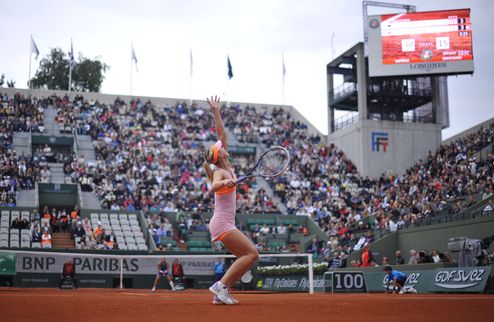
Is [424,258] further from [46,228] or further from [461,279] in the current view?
[46,228]

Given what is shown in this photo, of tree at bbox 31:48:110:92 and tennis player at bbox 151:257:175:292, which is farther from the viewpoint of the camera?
tree at bbox 31:48:110:92

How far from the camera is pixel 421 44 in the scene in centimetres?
→ 4150

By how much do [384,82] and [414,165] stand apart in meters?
6.86

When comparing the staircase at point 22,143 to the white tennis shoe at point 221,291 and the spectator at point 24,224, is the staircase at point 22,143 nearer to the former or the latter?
the spectator at point 24,224

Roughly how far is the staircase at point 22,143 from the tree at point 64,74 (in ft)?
101

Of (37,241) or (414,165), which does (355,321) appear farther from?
(414,165)

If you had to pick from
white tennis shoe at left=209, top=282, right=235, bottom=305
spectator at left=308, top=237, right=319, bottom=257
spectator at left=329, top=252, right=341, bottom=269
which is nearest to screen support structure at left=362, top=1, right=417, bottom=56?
spectator at left=308, top=237, right=319, bottom=257

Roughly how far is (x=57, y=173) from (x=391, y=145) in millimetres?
23709

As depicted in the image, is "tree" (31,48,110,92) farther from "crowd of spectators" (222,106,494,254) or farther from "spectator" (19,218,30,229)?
"spectator" (19,218,30,229)

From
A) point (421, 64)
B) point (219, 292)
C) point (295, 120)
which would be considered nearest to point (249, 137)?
point (295, 120)

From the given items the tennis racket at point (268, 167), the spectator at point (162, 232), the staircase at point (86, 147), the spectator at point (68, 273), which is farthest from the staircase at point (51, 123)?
the tennis racket at point (268, 167)

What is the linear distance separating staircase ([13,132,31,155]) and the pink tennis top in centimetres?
3249

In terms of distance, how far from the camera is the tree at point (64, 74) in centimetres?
7050

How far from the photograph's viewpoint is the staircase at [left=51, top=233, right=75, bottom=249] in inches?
1214
